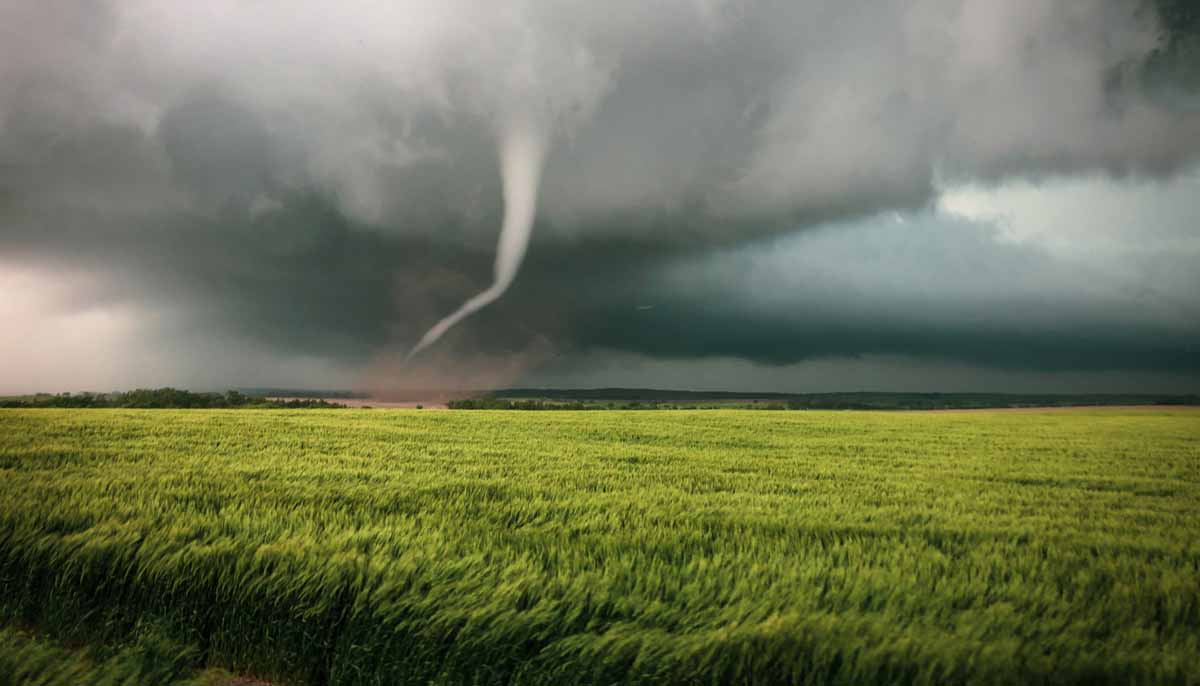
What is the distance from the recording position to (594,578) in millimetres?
4535

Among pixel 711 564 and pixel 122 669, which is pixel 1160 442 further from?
pixel 122 669

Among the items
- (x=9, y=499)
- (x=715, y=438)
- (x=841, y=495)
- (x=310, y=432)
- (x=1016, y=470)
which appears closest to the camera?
(x=9, y=499)

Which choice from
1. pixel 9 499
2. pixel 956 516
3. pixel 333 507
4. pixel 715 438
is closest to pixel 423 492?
pixel 333 507

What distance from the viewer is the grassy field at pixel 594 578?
3.59 meters

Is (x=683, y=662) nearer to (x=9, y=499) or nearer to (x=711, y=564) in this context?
(x=711, y=564)

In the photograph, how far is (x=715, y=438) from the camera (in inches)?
822

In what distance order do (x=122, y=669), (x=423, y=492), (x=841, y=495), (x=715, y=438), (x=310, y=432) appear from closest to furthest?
(x=122, y=669) → (x=423, y=492) → (x=841, y=495) → (x=310, y=432) → (x=715, y=438)

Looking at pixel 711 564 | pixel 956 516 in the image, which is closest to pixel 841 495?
pixel 956 516

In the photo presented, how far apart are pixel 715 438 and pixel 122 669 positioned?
18.5 meters

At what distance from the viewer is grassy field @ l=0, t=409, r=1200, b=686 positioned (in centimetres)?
359

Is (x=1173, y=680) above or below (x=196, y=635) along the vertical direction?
above

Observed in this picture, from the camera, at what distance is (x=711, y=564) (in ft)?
16.2

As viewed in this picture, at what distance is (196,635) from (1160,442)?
28731 millimetres

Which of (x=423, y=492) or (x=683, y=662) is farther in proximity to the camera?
(x=423, y=492)
